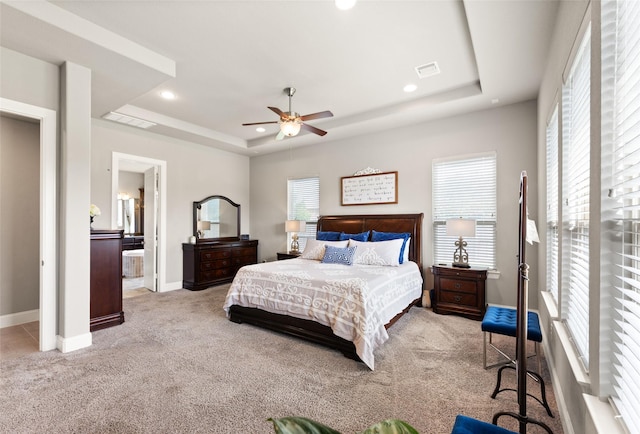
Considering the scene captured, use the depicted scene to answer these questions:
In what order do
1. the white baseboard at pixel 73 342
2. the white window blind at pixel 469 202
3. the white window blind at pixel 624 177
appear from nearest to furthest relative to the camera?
the white window blind at pixel 624 177, the white baseboard at pixel 73 342, the white window blind at pixel 469 202

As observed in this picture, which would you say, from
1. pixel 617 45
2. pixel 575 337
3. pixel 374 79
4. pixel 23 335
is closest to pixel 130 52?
pixel 374 79

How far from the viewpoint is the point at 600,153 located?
3.98 feet

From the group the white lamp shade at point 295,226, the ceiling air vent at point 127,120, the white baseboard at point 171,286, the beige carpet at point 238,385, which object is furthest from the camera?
the white lamp shade at point 295,226

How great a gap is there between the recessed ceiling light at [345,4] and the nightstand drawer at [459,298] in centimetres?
355

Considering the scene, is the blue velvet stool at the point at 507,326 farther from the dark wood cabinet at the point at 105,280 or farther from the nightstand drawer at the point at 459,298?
the dark wood cabinet at the point at 105,280

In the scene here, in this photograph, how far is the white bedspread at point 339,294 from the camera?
276 cm

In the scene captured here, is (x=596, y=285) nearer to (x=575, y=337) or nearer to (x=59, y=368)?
(x=575, y=337)

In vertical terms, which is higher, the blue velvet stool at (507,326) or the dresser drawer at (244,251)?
the dresser drawer at (244,251)

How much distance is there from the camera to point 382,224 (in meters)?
5.01

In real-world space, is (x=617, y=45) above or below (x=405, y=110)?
below

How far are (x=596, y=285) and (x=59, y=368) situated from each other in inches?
150

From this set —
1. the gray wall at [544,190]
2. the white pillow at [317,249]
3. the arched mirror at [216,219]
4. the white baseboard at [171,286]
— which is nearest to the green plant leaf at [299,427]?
the gray wall at [544,190]

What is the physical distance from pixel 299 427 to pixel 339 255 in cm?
360

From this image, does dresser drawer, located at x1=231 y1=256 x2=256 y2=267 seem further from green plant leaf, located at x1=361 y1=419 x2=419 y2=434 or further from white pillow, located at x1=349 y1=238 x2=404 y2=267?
green plant leaf, located at x1=361 y1=419 x2=419 y2=434
